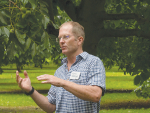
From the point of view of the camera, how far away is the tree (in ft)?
10.7

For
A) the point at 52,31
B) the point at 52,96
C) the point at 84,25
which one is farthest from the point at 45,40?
the point at 84,25

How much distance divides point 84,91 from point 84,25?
555cm

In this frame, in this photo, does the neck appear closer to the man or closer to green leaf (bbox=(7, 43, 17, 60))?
the man

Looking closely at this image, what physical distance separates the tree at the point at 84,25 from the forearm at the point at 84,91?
908 millimetres

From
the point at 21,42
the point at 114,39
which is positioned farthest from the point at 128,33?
the point at 21,42

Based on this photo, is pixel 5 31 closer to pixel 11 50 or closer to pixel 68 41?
pixel 11 50

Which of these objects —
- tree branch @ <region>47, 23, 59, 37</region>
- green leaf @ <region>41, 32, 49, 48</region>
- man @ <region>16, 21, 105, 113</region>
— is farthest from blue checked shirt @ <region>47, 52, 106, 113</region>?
tree branch @ <region>47, 23, 59, 37</region>

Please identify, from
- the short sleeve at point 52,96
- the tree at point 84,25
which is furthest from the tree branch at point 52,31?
the short sleeve at point 52,96

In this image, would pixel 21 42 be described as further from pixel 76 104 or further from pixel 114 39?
pixel 114 39

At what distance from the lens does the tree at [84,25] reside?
3.25 meters

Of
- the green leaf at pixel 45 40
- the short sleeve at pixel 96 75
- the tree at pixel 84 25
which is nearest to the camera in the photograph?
the short sleeve at pixel 96 75

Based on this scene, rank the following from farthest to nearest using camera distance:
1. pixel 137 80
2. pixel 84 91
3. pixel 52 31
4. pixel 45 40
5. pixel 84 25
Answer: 1. pixel 84 25
2. pixel 137 80
3. pixel 52 31
4. pixel 45 40
5. pixel 84 91

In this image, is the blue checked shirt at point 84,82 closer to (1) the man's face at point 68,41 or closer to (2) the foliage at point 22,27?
(1) the man's face at point 68,41

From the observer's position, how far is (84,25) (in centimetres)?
778
